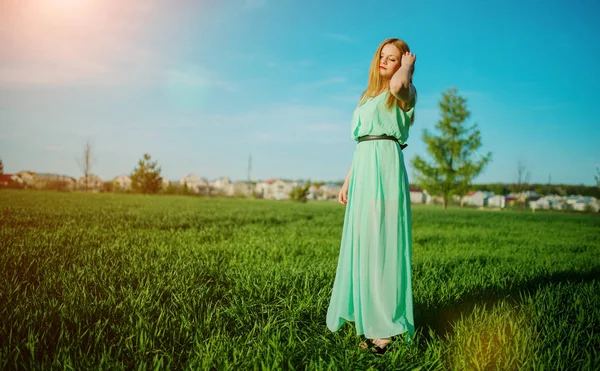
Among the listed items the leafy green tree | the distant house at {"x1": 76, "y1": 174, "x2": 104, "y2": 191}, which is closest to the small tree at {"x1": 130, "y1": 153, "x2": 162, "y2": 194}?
the distant house at {"x1": 76, "y1": 174, "x2": 104, "y2": 191}

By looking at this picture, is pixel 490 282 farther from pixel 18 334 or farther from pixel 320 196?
pixel 320 196

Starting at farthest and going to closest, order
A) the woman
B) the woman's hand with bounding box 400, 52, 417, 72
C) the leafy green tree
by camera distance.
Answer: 1. the leafy green tree
2. the woman
3. the woman's hand with bounding box 400, 52, 417, 72

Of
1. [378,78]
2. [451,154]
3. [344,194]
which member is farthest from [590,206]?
[378,78]

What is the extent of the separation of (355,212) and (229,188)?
5178 inches

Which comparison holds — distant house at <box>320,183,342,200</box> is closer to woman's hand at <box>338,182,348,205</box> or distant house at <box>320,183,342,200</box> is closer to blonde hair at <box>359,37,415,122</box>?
woman's hand at <box>338,182,348,205</box>

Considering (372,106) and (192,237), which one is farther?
(192,237)

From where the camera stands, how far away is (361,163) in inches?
103

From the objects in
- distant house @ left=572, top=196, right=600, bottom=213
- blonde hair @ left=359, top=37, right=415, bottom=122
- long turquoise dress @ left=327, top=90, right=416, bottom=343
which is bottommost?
distant house @ left=572, top=196, right=600, bottom=213

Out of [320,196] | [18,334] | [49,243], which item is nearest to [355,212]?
[18,334]

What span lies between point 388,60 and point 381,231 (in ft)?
4.04

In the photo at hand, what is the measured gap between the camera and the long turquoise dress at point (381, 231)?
2.45m

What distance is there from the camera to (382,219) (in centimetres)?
246

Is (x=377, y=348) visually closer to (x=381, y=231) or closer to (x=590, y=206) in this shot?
(x=381, y=231)

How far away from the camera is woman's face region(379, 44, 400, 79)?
2539 millimetres
